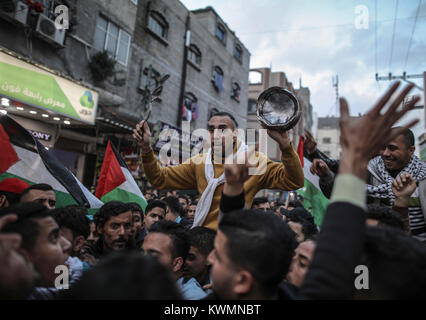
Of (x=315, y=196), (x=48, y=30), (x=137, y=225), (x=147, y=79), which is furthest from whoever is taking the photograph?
(x=147, y=79)

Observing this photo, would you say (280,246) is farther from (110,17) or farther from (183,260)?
(110,17)

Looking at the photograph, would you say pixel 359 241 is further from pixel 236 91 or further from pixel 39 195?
pixel 236 91

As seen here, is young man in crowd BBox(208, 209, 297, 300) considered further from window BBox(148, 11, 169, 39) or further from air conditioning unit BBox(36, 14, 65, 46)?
window BBox(148, 11, 169, 39)

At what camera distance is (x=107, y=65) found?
11.0m

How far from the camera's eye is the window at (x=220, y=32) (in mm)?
20244

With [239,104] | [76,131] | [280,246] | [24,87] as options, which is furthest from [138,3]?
[280,246]

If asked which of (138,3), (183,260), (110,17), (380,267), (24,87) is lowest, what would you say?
(183,260)

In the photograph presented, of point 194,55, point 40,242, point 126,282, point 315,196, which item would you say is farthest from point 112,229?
point 194,55

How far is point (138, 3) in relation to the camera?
13.4 m

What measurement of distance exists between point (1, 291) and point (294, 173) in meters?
1.86

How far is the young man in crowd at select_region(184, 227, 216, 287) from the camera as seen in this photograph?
2705 millimetres

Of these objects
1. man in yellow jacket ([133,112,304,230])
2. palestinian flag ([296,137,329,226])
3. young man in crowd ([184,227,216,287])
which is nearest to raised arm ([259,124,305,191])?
man in yellow jacket ([133,112,304,230])

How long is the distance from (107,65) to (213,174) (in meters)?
9.56

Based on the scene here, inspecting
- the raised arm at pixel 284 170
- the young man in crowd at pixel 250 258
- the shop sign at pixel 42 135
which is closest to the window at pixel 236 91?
the shop sign at pixel 42 135
